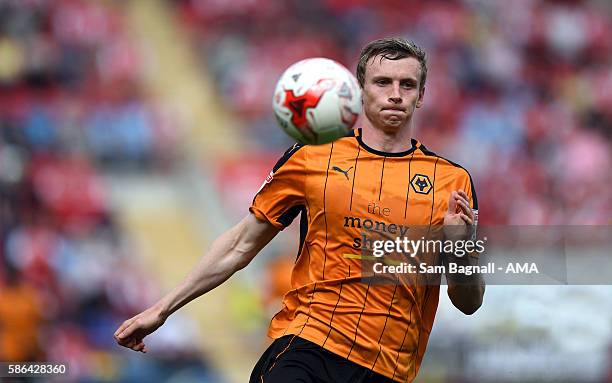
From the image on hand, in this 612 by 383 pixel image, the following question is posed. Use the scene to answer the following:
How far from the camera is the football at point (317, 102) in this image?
4.38 meters

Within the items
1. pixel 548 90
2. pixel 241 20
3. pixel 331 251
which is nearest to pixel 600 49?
pixel 548 90

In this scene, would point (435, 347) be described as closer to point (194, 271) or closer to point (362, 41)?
point (194, 271)

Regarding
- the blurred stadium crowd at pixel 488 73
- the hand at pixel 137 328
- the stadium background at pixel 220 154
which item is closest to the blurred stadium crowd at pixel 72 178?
the stadium background at pixel 220 154

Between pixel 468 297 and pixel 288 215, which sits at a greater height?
pixel 288 215

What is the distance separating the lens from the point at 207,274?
15.6ft

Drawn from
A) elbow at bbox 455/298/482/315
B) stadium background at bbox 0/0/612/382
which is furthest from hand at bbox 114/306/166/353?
stadium background at bbox 0/0/612/382

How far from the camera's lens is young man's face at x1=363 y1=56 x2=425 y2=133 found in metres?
4.69

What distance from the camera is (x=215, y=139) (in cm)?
1372

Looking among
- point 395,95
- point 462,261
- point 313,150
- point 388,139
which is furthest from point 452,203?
point 313,150

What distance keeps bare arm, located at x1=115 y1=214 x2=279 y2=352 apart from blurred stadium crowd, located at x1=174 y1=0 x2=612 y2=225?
7940 mm

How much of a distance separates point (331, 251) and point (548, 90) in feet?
35.0

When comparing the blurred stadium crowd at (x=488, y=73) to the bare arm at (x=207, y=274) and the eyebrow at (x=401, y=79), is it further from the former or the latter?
the bare arm at (x=207, y=274)

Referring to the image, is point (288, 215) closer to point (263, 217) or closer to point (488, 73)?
point (263, 217)

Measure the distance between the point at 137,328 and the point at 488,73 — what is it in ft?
35.1
